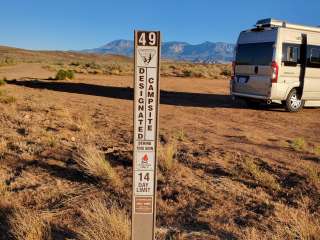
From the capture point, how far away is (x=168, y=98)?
1855cm

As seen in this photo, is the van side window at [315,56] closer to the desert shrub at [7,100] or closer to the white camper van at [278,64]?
the white camper van at [278,64]

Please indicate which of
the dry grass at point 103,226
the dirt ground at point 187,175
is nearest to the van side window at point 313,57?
the dirt ground at point 187,175

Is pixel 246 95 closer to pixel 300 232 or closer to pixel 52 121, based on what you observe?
pixel 52 121

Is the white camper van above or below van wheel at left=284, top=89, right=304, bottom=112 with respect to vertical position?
above

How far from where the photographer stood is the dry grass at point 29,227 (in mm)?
4812

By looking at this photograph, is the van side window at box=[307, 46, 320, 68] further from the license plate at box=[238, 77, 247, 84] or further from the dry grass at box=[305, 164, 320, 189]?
the dry grass at box=[305, 164, 320, 189]

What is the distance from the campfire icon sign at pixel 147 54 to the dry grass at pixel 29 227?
211 centimetres

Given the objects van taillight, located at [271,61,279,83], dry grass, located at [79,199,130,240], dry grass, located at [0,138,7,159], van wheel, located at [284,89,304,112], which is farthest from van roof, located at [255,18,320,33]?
dry grass, located at [79,199,130,240]

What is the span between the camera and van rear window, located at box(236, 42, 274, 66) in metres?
13.8


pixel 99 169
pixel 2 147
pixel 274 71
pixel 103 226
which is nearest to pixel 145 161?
pixel 103 226

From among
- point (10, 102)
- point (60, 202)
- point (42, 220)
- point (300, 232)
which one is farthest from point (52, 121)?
point (300, 232)

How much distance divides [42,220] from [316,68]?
1166 centimetres

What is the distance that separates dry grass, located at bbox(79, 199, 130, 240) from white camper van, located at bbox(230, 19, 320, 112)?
959 centimetres

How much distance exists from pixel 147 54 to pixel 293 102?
11.9 meters
